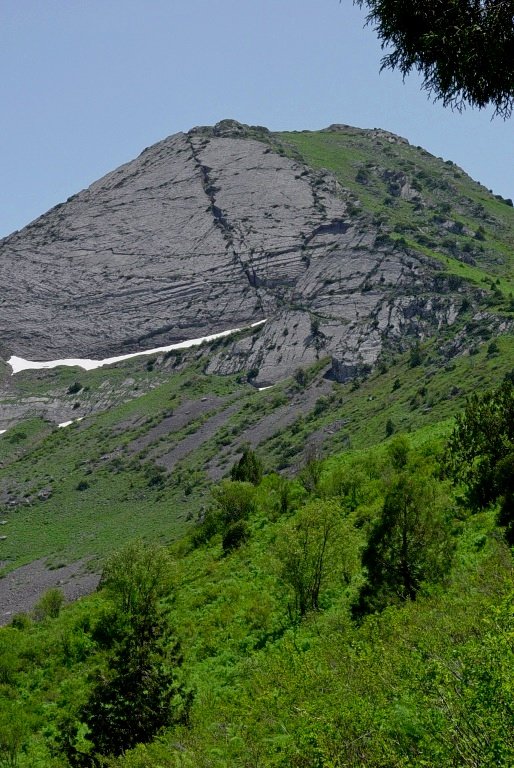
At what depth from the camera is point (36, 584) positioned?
83250 mm

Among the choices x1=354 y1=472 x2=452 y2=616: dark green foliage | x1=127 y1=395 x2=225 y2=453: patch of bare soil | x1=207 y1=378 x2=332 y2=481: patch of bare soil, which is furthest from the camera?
x1=127 y1=395 x2=225 y2=453: patch of bare soil

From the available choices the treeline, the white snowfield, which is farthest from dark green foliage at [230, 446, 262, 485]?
the white snowfield

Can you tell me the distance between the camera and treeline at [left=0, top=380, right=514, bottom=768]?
33.5 feet

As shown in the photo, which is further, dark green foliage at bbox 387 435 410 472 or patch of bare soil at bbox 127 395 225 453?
patch of bare soil at bbox 127 395 225 453

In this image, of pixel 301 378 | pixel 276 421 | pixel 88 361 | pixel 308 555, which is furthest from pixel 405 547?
pixel 88 361

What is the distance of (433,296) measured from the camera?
14800 centimetres

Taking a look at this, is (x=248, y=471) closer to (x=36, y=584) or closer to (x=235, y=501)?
(x=235, y=501)

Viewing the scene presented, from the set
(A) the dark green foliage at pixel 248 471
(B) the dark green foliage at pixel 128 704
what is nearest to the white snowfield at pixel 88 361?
(A) the dark green foliage at pixel 248 471

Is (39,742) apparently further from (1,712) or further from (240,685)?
(240,685)

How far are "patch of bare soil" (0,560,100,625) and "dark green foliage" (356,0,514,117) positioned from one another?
67.8 metres

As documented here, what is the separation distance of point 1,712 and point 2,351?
179 metres

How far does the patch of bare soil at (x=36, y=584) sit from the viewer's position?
74.4 metres

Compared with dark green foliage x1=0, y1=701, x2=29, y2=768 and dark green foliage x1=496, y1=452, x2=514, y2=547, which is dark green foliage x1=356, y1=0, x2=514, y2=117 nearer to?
dark green foliage x1=496, y1=452, x2=514, y2=547

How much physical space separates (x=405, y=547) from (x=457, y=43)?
17.7 metres
